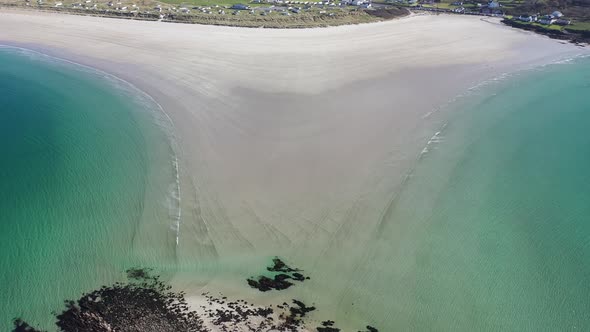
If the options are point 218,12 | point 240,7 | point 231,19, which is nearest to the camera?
point 231,19

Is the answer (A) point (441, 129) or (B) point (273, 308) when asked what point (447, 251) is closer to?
(B) point (273, 308)

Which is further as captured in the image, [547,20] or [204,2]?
[204,2]

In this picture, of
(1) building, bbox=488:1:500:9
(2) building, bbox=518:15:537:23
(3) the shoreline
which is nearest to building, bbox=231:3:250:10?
(3) the shoreline

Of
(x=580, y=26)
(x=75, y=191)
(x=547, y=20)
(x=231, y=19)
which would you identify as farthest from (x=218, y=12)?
(x=580, y=26)

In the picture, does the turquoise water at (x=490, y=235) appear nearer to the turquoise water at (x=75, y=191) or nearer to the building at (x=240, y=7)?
the turquoise water at (x=75, y=191)

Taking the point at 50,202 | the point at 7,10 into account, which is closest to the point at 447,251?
the point at 50,202

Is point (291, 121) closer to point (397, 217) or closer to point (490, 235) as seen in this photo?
point (397, 217)

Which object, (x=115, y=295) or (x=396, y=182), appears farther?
(x=396, y=182)
